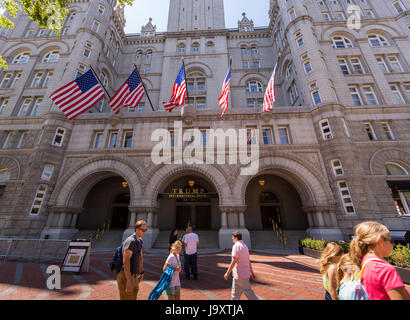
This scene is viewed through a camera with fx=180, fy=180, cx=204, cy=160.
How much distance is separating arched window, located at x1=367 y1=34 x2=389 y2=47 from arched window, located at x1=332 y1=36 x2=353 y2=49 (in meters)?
2.30

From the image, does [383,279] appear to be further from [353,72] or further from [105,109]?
[105,109]

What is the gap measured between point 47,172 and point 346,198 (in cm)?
2523

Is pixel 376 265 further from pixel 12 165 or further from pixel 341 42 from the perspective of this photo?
pixel 341 42

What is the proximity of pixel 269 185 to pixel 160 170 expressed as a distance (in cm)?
1186

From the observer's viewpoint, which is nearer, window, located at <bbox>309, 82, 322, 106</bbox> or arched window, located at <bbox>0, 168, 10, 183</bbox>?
arched window, located at <bbox>0, 168, 10, 183</bbox>

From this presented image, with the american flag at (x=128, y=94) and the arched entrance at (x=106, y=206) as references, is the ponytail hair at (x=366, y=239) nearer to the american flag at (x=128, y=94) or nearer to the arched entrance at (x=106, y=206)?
the american flag at (x=128, y=94)

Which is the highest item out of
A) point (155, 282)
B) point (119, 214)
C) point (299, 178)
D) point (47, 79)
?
point (47, 79)

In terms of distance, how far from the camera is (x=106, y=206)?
19391mm

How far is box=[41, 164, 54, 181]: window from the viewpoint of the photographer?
51.4 feet

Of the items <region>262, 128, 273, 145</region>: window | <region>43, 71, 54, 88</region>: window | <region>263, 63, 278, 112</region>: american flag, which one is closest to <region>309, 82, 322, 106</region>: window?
<region>262, 128, 273, 145</region>: window

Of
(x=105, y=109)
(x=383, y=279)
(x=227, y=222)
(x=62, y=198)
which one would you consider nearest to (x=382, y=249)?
(x=383, y=279)

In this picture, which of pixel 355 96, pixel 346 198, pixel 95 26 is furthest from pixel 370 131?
pixel 95 26

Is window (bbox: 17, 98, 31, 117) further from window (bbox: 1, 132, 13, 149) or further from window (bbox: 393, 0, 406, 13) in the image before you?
window (bbox: 393, 0, 406, 13)

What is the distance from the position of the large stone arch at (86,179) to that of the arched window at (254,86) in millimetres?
20710
